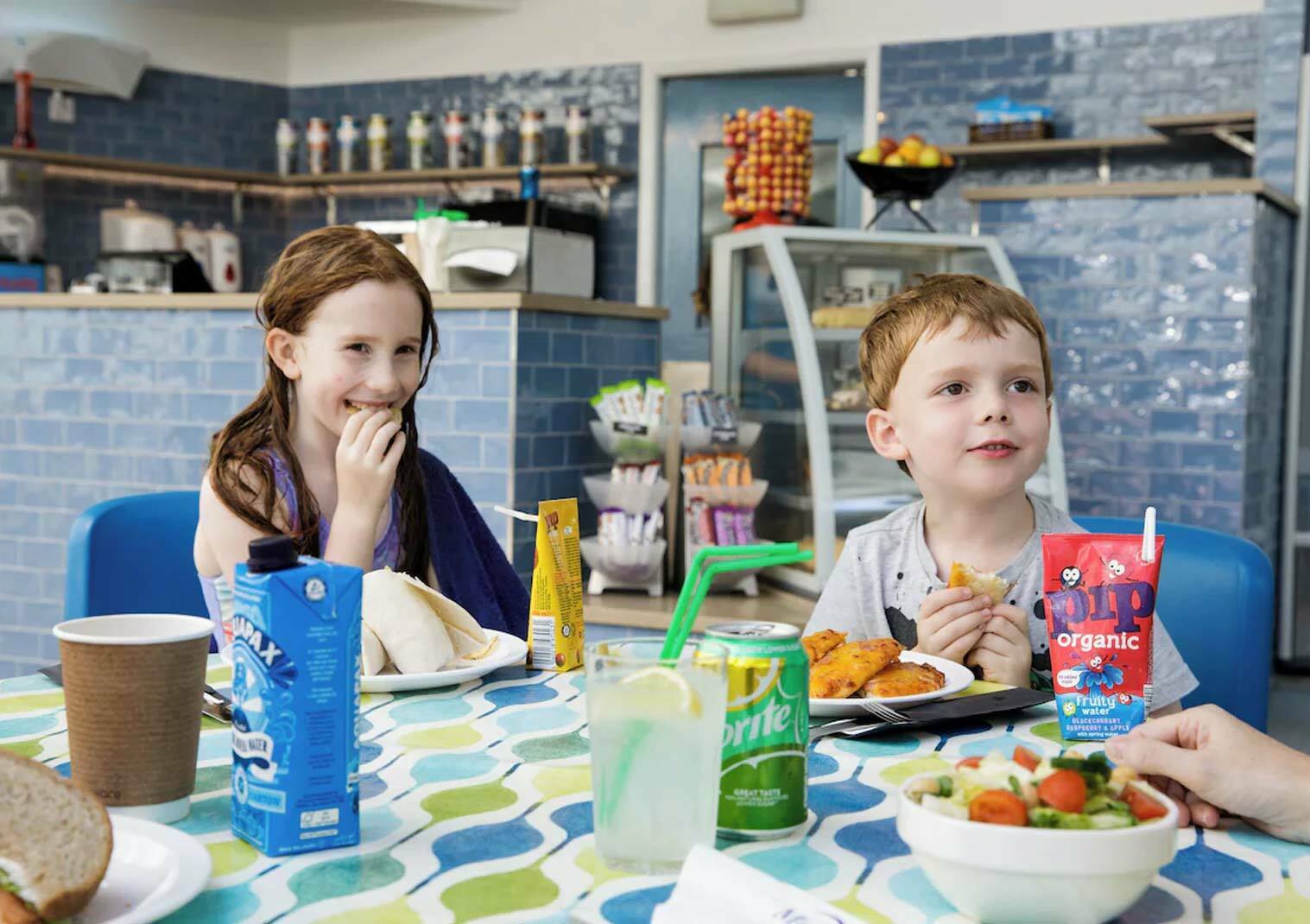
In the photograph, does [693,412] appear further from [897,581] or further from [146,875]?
[146,875]

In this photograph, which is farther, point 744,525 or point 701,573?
point 744,525

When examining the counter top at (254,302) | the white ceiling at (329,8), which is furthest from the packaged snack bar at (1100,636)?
the white ceiling at (329,8)

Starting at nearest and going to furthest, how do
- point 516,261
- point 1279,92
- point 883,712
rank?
point 883,712 < point 516,261 < point 1279,92

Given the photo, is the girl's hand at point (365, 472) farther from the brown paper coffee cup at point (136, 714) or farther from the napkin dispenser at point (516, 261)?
the napkin dispenser at point (516, 261)

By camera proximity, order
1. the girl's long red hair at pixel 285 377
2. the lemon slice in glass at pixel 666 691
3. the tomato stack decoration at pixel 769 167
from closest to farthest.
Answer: the lemon slice in glass at pixel 666 691 < the girl's long red hair at pixel 285 377 < the tomato stack decoration at pixel 769 167

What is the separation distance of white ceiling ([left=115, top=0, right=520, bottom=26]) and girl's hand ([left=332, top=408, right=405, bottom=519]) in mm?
5778

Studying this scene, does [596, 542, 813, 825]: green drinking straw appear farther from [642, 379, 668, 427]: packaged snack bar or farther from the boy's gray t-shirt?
[642, 379, 668, 427]: packaged snack bar

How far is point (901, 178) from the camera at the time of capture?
160 inches

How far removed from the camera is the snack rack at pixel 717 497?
11.6ft

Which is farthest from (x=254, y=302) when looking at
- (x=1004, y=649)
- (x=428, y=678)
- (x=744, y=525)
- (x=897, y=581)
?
(x=1004, y=649)

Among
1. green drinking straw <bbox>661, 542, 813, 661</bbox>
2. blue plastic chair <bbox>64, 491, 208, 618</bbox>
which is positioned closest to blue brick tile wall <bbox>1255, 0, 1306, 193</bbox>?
blue plastic chair <bbox>64, 491, 208, 618</bbox>

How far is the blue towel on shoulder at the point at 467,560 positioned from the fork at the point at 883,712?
809 mm

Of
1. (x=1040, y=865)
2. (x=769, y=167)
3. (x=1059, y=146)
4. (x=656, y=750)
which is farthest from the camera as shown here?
(x=1059, y=146)

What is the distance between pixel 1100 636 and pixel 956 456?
1.59 ft
